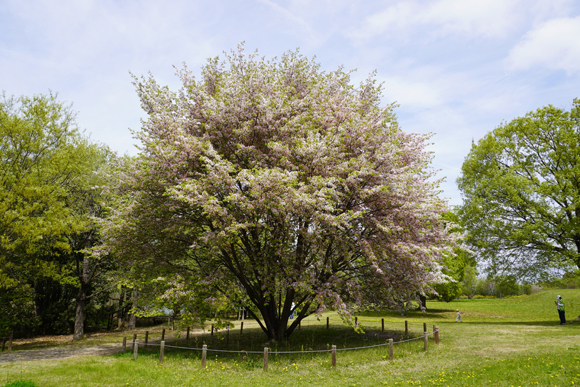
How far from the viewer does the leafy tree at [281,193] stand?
14.6 meters

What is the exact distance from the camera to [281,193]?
13.8m

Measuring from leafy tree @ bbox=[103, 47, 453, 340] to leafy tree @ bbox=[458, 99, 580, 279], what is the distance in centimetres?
1212

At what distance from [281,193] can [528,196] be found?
22.2 m

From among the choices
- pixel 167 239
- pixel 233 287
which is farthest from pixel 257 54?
pixel 233 287

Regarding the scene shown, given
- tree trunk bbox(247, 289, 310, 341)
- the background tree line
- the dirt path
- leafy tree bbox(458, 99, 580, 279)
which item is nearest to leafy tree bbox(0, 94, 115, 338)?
the background tree line

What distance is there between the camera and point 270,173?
13.9 metres

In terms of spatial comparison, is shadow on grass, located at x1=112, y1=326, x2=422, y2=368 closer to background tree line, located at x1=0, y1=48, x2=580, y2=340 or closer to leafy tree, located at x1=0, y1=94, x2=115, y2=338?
background tree line, located at x1=0, y1=48, x2=580, y2=340

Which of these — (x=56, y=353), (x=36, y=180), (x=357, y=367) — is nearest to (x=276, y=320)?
(x=357, y=367)

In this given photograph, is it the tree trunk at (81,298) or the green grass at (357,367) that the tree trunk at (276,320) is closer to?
the green grass at (357,367)

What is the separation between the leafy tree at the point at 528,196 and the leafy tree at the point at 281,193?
39.8ft

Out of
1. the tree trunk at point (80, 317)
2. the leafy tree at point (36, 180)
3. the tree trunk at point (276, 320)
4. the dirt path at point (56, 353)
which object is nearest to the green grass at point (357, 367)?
the tree trunk at point (276, 320)

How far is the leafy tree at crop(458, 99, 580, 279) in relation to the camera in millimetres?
24969

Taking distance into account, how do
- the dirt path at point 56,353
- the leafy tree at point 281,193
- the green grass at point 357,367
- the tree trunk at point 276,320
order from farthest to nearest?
the tree trunk at point 276,320 → the dirt path at point 56,353 → the leafy tree at point 281,193 → the green grass at point 357,367

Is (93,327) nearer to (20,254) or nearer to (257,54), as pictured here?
(20,254)
